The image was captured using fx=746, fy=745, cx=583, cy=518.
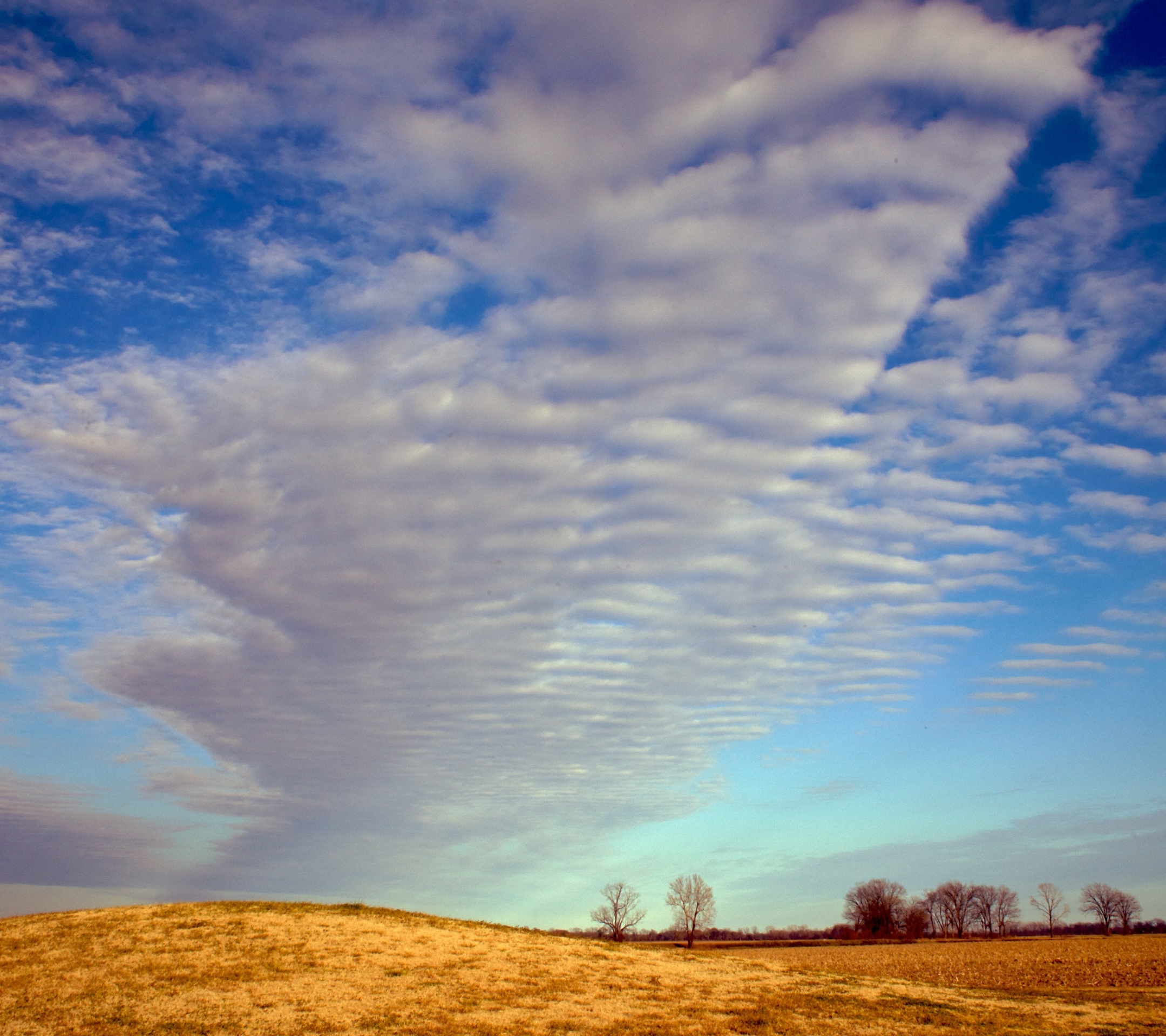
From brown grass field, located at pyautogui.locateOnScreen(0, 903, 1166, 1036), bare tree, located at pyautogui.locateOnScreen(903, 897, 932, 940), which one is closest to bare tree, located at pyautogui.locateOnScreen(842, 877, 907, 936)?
bare tree, located at pyautogui.locateOnScreen(903, 897, 932, 940)

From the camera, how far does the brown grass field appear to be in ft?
75.0

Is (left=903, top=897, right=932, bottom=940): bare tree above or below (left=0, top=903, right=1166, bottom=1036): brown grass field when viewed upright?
below

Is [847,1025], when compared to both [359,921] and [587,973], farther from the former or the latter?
[359,921]

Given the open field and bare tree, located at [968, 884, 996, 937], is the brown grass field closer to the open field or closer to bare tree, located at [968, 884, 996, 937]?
the open field

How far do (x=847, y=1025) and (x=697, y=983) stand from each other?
7.73 metres

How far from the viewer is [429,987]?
27.0 m

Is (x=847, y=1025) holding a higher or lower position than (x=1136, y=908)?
higher

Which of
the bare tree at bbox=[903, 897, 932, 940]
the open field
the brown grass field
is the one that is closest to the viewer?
the brown grass field

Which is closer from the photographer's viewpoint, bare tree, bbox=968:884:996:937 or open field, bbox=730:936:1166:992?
open field, bbox=730:936:1166:992

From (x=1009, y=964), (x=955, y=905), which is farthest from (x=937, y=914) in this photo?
(x=1009, y=964)

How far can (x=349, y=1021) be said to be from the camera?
2264cm

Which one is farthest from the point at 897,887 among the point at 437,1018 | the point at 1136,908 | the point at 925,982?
the point at 437,1018

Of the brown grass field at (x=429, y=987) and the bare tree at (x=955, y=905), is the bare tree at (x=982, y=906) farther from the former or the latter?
the brown grass field at (x=429, y=987)

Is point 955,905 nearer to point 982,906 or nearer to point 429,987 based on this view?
point 982,906
